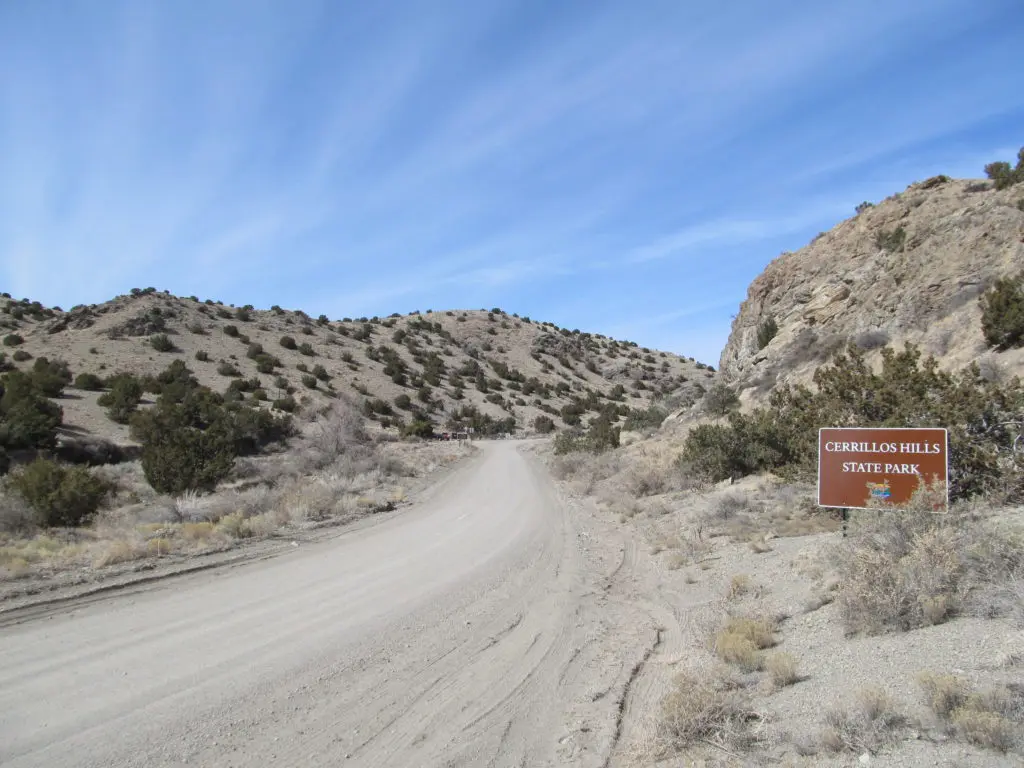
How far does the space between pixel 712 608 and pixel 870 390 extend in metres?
6.39

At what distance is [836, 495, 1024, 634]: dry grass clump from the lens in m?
5.57

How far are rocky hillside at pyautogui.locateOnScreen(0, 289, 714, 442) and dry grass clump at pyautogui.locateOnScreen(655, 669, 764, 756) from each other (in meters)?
38.1

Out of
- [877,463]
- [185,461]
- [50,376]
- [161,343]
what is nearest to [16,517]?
[185,461]

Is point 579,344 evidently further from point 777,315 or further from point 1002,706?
point 1002,706

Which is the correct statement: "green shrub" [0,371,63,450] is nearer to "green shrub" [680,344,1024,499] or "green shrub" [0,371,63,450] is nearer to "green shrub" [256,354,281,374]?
"green shrub" [256,354,281,374]

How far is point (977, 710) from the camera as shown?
3.79m

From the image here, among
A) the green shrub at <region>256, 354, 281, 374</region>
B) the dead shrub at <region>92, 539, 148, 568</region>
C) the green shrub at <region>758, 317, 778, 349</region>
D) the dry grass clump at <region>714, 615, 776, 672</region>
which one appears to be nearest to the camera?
the dry grass clump at <region>714, 615, 776, 672</region>

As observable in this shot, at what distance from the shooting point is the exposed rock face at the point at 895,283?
21.5m

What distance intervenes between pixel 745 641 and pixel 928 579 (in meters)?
1.79

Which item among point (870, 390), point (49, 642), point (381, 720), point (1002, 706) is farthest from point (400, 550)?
point (1002, 706)

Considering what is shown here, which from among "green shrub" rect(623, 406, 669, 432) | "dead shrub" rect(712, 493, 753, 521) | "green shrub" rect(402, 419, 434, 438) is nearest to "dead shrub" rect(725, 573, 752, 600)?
"dead shrub" rect(712, 493, 753, 521)

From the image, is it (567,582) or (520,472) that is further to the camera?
(520,472)

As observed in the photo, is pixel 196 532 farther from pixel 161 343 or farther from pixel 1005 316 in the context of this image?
pixel 161 343

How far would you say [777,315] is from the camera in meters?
35.7
